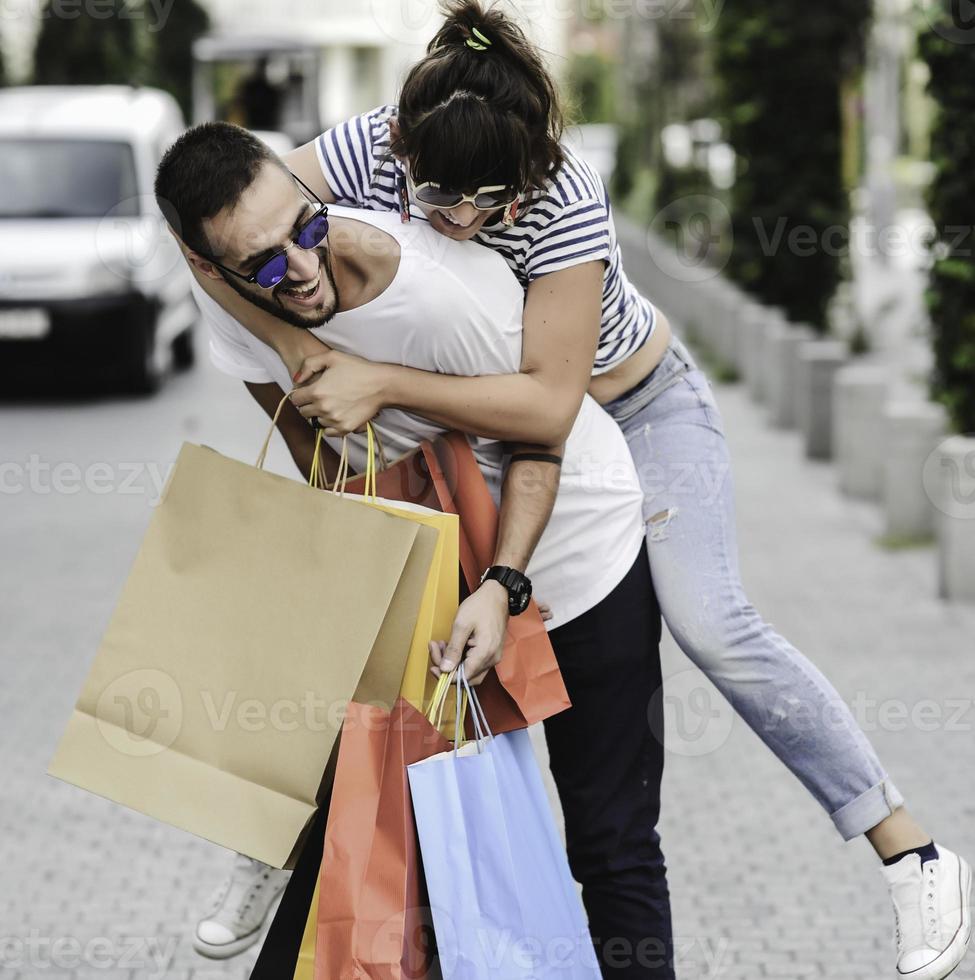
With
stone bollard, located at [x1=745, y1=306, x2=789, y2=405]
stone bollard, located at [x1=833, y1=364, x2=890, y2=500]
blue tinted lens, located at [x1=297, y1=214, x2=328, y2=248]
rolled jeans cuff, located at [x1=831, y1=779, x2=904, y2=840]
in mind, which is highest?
blue tinted lens, located at [x1=297, y1=214, x2=328, y2=248]

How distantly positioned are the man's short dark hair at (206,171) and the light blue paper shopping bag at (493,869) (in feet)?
2.47

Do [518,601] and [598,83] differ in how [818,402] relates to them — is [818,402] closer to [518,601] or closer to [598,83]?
[518,601]

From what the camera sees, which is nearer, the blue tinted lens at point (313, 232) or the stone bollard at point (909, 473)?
the blue tinted lens at point (313, 232)

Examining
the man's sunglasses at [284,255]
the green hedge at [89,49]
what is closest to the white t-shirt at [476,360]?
the man's sunglasses at [284,255]

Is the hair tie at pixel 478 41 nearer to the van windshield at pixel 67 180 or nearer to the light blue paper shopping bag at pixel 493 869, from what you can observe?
the light blue paper shopping bag at pixel 493 869

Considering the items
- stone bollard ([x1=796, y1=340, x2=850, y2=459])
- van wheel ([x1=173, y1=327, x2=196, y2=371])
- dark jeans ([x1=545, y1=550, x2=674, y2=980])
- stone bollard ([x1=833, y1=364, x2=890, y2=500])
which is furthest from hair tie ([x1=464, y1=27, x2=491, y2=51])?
van wheel ([x1=173, y1=327, x2=196, y2=371])

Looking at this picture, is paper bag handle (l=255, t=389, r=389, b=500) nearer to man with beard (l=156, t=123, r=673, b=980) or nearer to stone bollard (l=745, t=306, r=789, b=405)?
man with beard (l=156, t=123, r=673, b=980)

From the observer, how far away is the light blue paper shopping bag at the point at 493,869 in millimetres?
2322

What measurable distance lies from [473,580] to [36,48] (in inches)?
859

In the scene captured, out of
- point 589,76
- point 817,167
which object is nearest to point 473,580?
point 817,167

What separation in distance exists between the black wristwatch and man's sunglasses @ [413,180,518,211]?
0.54m

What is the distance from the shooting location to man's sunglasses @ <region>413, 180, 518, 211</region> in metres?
2.39

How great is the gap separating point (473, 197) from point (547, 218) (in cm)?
17

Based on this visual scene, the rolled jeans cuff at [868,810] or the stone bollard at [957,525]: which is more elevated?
the rolled jeans cuff at [868,810]
